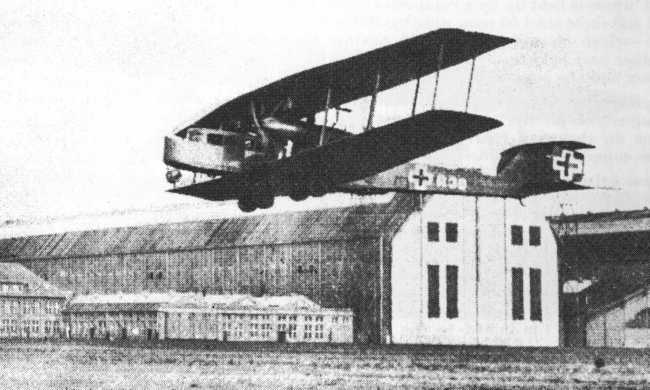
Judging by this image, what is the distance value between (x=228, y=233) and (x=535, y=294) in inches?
960

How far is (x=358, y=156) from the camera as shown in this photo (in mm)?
34656

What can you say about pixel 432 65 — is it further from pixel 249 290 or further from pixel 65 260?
pixel 65 260

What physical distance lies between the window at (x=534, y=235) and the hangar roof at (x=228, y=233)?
10460 millimetres

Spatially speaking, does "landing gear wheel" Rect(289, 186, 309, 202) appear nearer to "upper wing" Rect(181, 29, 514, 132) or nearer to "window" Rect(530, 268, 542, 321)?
"upper wing" Rect(181, 29, 514, 132)

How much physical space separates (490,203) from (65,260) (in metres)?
39.2

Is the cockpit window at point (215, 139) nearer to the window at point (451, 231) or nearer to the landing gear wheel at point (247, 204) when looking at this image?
the landing gear wheel at point (247, 204)

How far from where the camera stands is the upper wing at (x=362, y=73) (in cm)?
3300

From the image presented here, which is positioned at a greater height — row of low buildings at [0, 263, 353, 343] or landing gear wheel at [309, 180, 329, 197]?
landing gear wheel at [309, 180, 329, 197]

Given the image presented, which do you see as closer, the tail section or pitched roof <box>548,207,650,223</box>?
the tail section

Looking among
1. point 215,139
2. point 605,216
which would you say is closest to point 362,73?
point 215,139

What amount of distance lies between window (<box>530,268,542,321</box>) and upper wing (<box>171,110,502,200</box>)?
146 feet

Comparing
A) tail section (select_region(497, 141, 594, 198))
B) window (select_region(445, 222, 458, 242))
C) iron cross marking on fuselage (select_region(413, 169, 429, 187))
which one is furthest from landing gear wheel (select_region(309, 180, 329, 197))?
window (select_region(445, 222, 458, 242))

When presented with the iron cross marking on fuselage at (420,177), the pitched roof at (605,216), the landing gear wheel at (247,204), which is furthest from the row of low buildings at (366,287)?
the landing gear wheel at (247,204)

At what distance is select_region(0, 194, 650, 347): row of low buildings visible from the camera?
74125mm
